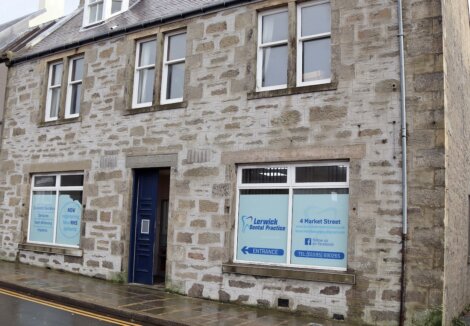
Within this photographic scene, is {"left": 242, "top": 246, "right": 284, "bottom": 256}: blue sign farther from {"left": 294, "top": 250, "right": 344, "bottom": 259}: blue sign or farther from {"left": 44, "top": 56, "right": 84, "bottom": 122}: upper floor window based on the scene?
{"left": 44, "top": 56, "right": 84, "bottom": 122}: upper floor window

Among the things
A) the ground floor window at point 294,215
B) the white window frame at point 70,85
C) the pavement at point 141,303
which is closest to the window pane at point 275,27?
the ground floor window at point 294,215

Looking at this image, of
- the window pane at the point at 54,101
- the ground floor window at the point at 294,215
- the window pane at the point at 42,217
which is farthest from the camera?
the window pane at the point at 54,101

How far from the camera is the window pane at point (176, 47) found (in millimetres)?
11875

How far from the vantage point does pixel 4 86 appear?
15852mm

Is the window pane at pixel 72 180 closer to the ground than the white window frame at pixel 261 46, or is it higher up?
closer to the ground

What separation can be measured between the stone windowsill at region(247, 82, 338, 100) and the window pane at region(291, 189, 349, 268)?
74.3 inches

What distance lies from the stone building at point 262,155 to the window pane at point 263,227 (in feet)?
0.10

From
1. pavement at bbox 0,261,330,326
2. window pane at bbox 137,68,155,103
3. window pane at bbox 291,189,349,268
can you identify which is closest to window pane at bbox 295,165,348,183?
window pane at bbox 291,189,349,268

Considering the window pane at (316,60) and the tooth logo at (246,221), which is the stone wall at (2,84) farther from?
the window pane at (316,60)

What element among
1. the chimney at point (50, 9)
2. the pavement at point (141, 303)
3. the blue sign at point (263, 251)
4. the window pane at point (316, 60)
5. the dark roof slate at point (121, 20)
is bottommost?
the pavement at point (141, 303)

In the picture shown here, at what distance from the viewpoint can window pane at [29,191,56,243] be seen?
13.9 m

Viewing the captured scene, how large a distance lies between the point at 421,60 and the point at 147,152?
20.6 feet

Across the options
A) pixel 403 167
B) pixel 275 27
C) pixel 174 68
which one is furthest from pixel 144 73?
pixel 403 167

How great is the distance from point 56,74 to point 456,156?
11.0 meters
